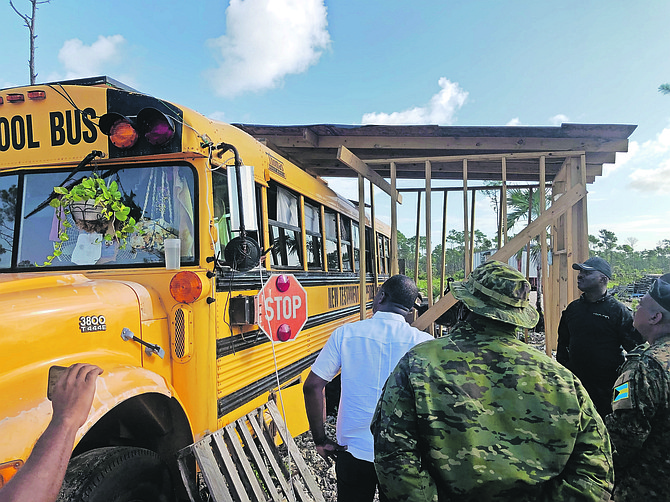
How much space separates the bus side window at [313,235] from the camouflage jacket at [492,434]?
10.1ft

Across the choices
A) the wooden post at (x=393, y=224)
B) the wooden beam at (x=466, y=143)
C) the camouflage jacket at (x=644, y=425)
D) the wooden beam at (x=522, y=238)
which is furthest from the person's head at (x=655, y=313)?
the wooden beam at (x=466, y=143)

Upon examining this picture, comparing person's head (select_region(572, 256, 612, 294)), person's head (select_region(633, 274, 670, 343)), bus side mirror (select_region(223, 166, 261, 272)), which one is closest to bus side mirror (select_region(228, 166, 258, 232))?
bus side mirror (select_region(223, 166, 261, 272))

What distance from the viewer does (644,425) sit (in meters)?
1.96

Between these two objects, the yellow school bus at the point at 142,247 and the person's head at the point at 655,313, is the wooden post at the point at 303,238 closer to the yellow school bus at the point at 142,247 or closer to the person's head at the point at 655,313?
the yellow school bus at the point at 142,247

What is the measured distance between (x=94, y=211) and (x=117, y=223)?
134 millimetres

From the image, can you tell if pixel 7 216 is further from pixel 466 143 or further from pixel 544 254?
pixel 544 254

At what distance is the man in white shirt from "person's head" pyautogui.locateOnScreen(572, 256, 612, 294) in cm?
179

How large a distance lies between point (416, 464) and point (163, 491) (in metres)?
1.50

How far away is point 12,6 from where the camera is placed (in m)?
11.2

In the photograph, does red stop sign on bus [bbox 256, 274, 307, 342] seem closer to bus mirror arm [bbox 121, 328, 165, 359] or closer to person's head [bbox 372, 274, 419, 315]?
bus mirror arm [bbox 121, 328, 165, 359]

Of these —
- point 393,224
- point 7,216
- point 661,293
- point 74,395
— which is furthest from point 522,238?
point 7,216

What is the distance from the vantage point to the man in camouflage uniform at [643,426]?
6.40ft

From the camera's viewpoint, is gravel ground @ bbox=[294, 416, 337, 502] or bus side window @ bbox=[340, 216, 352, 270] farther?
bus side window @ bbox=[340, 216, 352, 270]

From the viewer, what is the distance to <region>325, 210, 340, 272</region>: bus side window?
17.1 feet
